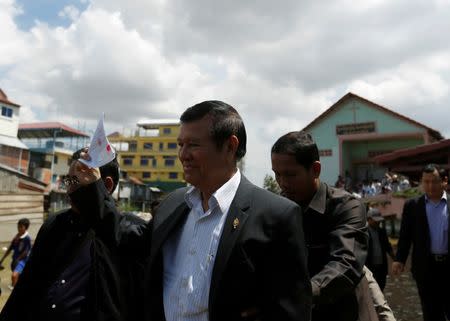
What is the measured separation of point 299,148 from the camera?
242 cm

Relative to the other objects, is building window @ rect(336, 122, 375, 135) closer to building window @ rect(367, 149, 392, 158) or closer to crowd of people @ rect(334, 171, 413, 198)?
building window @ rect(367, 149, 392, 158)

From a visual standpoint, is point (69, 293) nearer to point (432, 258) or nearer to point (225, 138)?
point (225, 138)

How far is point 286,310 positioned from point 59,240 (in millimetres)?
1666

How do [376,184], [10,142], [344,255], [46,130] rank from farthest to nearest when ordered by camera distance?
[46,130]
[10,142]
[376,184]
[344,255]

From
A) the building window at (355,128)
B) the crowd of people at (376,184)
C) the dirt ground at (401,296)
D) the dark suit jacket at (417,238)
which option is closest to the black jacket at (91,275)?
the dark suit jacket at (417,238)

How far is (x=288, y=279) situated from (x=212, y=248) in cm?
34

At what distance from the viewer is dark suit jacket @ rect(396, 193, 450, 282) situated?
4734 millimetres

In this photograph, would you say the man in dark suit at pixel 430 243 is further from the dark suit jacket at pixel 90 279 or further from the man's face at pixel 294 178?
the dark suit jacket at pixel 90 279

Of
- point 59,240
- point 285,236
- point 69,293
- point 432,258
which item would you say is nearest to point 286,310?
point 285,236

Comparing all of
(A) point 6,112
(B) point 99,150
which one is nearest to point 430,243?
(B) point 99,150

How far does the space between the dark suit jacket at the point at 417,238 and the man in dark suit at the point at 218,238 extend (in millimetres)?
3770

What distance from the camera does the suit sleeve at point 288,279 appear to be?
153 cm

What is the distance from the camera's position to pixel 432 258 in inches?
184

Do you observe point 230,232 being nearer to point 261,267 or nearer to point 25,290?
point 261,267
